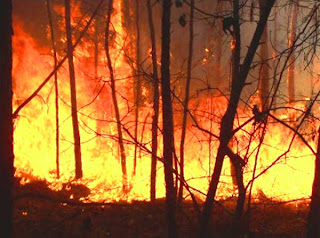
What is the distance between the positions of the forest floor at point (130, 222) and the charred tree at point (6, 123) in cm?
224

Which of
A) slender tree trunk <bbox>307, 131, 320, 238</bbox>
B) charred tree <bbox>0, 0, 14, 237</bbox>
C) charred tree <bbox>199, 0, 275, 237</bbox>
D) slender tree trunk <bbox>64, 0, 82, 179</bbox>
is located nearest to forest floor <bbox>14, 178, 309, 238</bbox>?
slender tree trunk <bbox>307, 131, 320, 238</bbox>

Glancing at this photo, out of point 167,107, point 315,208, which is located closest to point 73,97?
point 167,107

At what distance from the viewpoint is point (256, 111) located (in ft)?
15.4

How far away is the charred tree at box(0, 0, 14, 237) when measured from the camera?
412cm

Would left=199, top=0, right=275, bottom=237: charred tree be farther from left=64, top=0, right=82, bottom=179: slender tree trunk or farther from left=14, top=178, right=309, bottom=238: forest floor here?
left=64, top=0, right=82, bottom=179: slender tree trunk

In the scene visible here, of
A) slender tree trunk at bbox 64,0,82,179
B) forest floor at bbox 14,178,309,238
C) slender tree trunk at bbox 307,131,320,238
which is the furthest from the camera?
slender tree trunk at bbox 64,0,82,179

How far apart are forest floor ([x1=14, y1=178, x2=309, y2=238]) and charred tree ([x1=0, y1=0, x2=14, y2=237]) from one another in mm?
2236

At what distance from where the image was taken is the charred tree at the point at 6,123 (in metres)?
4.12

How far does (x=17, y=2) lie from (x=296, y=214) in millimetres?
23120

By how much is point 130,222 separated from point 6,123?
456 centimetres

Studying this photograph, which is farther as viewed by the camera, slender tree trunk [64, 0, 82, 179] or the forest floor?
slender tree trunk [64, 0, 82, 179]

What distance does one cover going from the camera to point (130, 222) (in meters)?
7.95

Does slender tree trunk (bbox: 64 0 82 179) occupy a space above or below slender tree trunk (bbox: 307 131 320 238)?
above

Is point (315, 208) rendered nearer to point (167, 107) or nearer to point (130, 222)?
point (167, 107)
